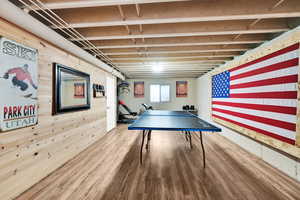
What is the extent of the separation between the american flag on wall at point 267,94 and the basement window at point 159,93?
13.0ft

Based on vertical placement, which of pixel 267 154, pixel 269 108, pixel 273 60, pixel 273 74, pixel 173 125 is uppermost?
pixel 273 60

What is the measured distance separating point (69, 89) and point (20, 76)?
1.03 m

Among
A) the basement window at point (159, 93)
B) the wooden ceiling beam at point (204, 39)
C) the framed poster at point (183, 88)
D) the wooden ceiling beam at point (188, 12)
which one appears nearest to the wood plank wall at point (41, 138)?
the wooden ceiling beam at point (188, 12)

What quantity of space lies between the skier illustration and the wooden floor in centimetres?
149

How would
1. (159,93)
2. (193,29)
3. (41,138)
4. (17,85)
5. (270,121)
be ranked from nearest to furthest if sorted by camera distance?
(17,85), (41,138), (193,29), (270,121), (159,93)

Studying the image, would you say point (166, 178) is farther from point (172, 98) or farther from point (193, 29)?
point (172, 98)

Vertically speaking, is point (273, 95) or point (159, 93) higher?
point (159, 93)

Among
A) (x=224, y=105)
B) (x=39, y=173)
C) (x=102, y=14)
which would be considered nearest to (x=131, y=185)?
(x=39, y=173)

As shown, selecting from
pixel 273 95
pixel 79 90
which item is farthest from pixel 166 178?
pixel 79 90

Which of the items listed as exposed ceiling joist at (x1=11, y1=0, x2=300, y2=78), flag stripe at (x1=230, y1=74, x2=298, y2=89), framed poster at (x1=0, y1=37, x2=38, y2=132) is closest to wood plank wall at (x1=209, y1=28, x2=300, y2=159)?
exposed ceiling joist at (x1=11, y1=0, x2=300, y2=78)

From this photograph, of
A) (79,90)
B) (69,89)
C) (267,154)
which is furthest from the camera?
(79,90)

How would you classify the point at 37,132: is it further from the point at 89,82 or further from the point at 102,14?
the point at 102,14

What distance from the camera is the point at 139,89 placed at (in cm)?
771

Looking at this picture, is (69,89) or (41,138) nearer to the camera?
(41,138)
